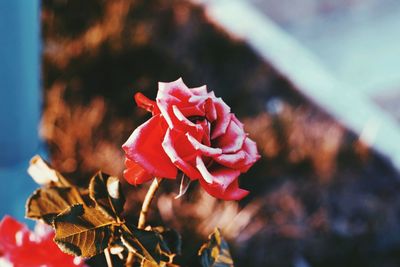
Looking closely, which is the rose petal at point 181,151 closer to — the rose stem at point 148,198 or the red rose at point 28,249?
the rose stem at point 148,198

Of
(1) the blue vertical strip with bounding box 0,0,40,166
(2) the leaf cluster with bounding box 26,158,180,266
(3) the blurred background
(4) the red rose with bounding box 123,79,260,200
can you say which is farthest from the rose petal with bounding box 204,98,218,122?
(1) the blue vertical strip with bounding box 0,0,40,166

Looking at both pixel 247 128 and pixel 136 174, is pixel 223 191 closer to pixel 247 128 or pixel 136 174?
pixel 136 174

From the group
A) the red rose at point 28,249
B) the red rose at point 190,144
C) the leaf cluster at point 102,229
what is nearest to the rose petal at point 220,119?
the red rose at point 190,144

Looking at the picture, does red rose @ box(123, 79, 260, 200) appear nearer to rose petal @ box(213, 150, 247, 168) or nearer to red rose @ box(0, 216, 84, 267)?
rose petal @ box(213, 150, 247, 168)

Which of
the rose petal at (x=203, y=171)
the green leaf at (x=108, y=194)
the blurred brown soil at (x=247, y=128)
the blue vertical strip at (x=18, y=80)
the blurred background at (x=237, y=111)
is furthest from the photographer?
the blurred brown soil at (x=247, y=128)

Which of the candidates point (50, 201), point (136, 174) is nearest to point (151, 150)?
point (136, 174)
